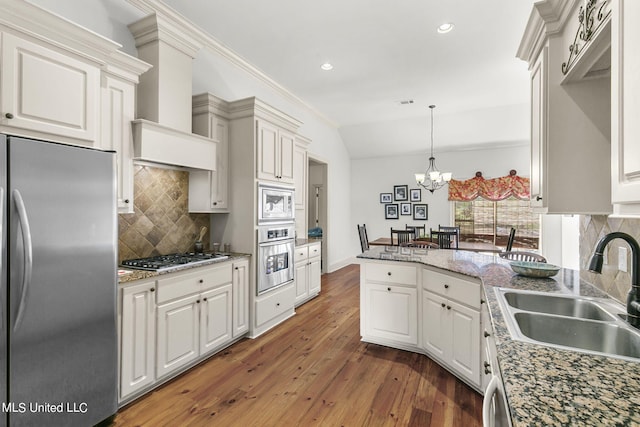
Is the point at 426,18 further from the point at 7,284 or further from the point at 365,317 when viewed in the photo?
the point at 7,284

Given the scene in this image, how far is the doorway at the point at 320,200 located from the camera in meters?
6.39

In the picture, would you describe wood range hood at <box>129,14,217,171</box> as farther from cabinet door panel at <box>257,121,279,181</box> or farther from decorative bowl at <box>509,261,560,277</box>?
decorative bowl at <box>509,261,560,277</box>

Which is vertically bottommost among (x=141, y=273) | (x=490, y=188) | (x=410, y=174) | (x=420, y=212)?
(x=141, y=273)

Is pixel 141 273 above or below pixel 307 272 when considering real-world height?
above

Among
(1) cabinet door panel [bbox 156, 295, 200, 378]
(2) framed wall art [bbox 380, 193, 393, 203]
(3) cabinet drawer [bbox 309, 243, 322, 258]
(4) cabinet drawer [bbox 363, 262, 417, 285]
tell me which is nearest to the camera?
(1) cabinet door panel [bbox 156, 295, 200, 378]

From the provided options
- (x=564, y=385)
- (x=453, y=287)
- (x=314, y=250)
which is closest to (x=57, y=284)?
(x=564, y=385)

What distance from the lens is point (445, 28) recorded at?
3.09 metres

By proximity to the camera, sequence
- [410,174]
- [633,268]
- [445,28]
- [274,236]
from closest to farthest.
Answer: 1. [633,268]
2. [445,28]
3. [274,236]
4. [410,174]

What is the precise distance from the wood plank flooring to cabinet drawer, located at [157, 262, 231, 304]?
68cm

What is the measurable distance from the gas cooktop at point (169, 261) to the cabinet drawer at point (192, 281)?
76mm

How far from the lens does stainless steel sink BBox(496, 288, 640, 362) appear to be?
120cm

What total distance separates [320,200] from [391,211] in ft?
6.86

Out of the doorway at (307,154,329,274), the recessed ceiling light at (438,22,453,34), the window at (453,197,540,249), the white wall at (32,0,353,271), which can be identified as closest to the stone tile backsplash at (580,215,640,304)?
the recessed ceiling light at (438,22,453,34)

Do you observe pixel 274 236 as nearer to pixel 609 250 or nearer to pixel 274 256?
pixel 274 256
